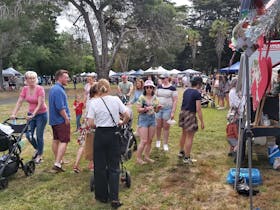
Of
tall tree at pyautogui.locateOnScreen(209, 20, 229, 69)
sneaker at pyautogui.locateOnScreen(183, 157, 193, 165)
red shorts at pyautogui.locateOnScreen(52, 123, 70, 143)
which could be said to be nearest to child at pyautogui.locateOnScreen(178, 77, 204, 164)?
sneaker at pyautogui.locateOnScreen(183, 157, 193, 165)

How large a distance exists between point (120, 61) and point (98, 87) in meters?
55.8

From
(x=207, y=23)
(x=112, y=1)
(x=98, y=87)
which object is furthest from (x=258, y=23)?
(x=207, y=23)

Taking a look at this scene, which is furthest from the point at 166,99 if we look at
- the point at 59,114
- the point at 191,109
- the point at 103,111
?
the point at 103,111

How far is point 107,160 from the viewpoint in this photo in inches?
175

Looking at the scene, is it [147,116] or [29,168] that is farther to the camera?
[147,116]

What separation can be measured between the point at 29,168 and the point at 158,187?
2.14m

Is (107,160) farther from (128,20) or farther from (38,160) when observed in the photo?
(128,20)

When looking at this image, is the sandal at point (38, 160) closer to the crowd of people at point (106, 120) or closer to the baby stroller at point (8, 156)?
the crowd of people at point (106, 120)

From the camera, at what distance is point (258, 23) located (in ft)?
12.6

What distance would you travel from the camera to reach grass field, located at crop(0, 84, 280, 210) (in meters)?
4.62

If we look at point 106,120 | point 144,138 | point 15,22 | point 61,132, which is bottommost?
point 144,138

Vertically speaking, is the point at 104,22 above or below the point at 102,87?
above

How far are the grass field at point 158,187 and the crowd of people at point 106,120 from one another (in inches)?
9.0

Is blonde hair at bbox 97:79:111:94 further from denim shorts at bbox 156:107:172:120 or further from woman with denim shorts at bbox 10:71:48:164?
denim shorts at bbox 156:107:172:120
